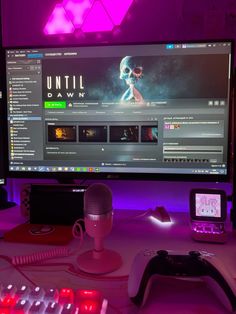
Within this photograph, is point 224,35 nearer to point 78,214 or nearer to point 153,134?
point 153,134

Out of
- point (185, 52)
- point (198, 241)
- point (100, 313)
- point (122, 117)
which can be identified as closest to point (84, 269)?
point (100, 313)

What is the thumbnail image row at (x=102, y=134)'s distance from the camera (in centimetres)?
91

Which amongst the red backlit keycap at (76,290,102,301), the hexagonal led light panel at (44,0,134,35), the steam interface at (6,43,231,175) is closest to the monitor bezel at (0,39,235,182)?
the steam interface at (6,43,231,175)

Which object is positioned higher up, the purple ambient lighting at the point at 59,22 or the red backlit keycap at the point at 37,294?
the purple ambient lighting at the point at 59,22

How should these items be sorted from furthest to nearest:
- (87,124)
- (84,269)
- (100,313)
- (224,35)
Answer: (224,35) → (87,124) → (84,269) → (100,313)

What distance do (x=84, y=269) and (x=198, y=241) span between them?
0.31 meters

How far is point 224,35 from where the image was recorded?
3.41 feet

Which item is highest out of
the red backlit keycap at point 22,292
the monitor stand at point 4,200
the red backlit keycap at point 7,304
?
the monitor stand at point 4,200

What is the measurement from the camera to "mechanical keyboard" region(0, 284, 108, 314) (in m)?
0.48

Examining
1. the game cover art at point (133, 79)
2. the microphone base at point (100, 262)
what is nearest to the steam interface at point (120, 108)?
the game cover art at point (133, 79)

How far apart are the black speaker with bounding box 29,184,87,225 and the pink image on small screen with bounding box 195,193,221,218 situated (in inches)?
12.4

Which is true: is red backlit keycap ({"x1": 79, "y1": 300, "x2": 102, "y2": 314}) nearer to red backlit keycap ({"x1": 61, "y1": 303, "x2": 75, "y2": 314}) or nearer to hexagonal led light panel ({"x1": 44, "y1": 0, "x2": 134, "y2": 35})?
red backlit keycap ({"x1": 61, "y1": 303, "x2": 75, "y2": 314})

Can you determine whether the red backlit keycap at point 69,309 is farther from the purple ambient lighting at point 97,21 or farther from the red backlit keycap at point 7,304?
the purple ambient lighting at point 97,21

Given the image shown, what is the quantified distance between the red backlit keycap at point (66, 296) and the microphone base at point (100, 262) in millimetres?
139
